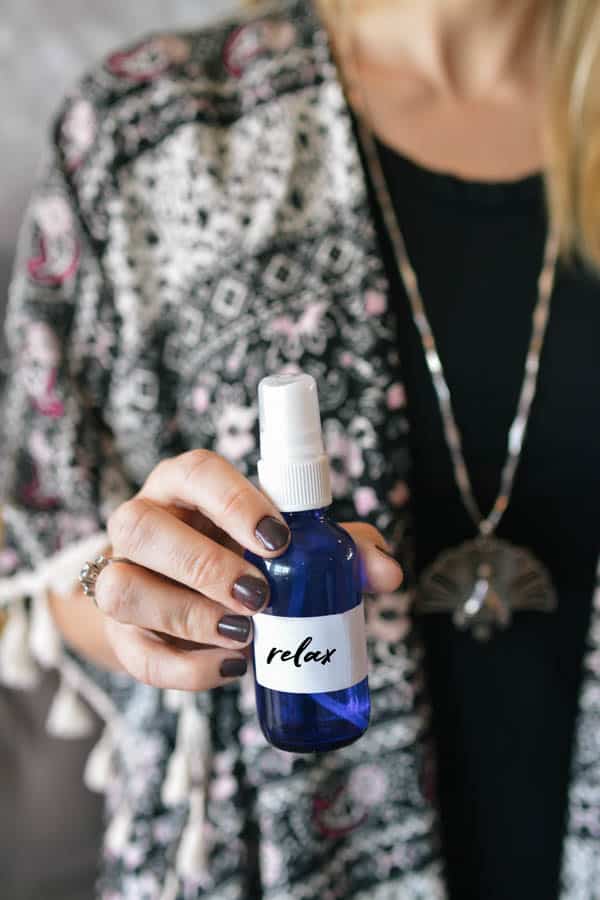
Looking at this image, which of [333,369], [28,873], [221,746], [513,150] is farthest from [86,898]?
[513,150]

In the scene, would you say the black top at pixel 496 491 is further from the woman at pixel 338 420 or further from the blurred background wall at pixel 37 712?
the blurred background wall at pixel 37 712

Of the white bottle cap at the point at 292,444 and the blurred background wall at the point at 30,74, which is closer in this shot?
the white bottle cap at the point at 292,444

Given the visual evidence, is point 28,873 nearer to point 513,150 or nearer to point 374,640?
point 374,640

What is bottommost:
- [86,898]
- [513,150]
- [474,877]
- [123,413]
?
[86,898]

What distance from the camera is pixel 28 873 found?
76 centimetres

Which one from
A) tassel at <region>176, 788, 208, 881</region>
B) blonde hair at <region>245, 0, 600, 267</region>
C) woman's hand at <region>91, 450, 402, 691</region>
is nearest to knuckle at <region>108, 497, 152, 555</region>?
woman's hand at <region>91, 450, 402, 691</region>

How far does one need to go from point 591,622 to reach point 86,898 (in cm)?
47

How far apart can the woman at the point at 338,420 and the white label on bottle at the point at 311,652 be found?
22 cm

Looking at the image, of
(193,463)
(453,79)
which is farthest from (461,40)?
(193,463)

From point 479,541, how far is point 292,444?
0.27 m

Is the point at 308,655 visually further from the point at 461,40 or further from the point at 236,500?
the point at 461,40

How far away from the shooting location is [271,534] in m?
0.33

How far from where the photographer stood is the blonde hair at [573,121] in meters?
0.64

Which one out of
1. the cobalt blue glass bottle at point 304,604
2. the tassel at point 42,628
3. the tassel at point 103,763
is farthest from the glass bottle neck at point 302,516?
the tassel at point 103,763
